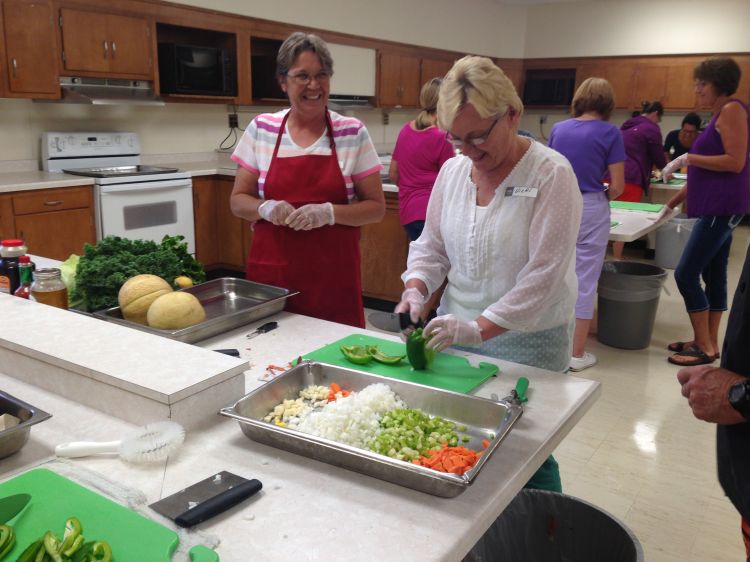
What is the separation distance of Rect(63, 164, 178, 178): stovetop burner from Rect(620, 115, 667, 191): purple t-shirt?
384 cm

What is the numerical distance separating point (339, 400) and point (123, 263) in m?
0.91

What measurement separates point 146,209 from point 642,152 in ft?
13.7

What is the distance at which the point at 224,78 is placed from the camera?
5.18m


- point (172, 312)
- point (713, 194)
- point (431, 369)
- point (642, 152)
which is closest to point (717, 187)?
point (713, 194)

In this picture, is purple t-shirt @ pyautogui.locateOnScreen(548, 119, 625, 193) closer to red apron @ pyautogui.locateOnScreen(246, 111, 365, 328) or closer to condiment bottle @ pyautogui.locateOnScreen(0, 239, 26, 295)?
red apron @ pyautogui.locateOnScreen(246, 111, 365, 328)

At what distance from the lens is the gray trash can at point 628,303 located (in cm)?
389

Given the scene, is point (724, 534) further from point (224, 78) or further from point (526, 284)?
point (224, 78)

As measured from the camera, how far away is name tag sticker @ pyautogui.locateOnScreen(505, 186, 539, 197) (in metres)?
1.55

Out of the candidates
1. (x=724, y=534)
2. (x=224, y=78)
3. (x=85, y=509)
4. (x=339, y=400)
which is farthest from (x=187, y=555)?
(x=224, y=78)

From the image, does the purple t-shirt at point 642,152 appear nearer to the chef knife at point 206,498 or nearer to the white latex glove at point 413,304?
the white latex glove at point 413,304

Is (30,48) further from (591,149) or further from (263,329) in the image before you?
(591,149)

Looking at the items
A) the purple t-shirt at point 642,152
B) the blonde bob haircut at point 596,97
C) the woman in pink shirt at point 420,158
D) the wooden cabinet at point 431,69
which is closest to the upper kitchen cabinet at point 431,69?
the wooden cabinet at point 431,69

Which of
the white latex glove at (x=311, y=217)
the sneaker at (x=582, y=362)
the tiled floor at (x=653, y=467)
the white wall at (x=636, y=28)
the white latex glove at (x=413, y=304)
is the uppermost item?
the white wall at (x=636, y=28)

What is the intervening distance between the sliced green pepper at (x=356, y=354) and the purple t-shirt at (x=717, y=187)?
8.79 ft
